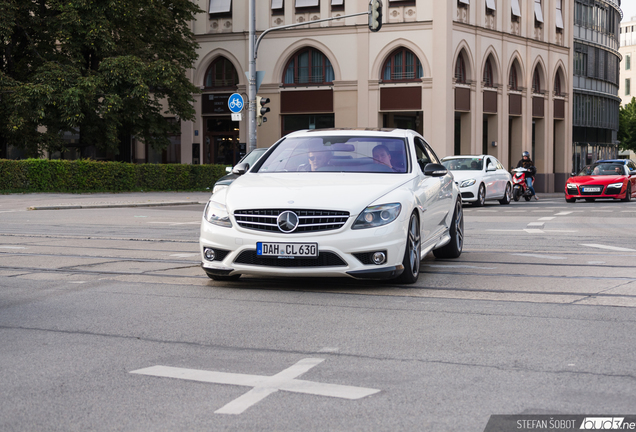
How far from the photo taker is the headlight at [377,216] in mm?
7945

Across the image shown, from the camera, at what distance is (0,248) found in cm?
1238

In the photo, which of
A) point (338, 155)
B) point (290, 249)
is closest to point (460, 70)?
point (338, 155)

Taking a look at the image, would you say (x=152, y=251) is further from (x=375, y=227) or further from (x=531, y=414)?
(x=531, y=414)

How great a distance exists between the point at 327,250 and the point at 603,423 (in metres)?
4.07

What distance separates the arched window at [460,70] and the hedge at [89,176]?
15527mm

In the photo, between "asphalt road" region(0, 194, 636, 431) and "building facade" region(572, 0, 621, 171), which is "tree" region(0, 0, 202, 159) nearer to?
"asphalt road" region(0, 194, 636, 431)

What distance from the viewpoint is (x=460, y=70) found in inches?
1732

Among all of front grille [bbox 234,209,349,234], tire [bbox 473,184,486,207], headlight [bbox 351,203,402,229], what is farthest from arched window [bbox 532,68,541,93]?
front grille [bbox 234,209,349,234]

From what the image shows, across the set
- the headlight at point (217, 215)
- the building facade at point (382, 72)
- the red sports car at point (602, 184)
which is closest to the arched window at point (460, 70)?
the building facade at point (382, 72)

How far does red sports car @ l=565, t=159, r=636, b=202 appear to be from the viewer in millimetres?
29609

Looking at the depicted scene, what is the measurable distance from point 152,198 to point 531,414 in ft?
79.7

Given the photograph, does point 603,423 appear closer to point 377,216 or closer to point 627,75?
point 377,216

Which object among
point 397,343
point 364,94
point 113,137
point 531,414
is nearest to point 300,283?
point 397,343

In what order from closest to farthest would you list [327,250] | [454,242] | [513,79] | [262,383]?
[262,383] → [327,250] → [454,242] → [513,79]
